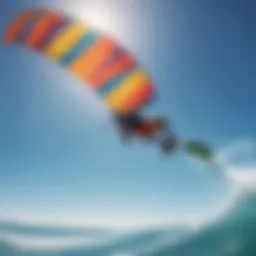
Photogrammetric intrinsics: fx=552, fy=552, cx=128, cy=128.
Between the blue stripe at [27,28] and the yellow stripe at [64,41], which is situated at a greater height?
the blue stripe at [27,28]

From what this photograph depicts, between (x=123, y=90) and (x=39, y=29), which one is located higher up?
(x=39, y=29)

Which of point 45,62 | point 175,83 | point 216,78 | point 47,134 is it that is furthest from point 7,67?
point 216,78

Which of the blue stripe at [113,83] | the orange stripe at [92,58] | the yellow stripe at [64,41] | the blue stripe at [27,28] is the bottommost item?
the blue stripe at [113,83]

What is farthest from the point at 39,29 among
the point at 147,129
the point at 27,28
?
the point at 147,129

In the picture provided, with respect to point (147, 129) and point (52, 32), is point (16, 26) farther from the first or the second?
point (147, 129)

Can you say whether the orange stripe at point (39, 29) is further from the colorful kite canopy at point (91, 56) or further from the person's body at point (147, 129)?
the person's body at point (147, 129)

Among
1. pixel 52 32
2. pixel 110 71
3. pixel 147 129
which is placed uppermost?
pixel 52 32

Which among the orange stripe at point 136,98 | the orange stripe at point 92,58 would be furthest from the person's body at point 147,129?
the orange stripe at point 92,58
